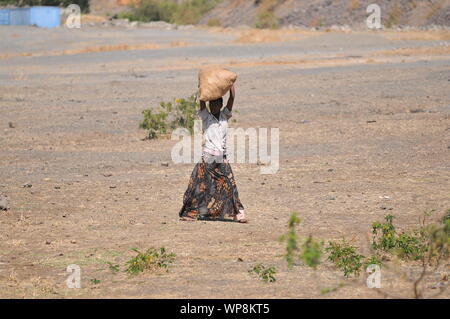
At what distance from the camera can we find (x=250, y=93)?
22188mm

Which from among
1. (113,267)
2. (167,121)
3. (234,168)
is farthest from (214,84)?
(167,121)

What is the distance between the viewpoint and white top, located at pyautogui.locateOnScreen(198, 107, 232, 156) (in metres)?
9.59

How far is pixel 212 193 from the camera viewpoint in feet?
32.2

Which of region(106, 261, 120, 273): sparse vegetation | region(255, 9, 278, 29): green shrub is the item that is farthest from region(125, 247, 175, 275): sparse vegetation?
region(255, 9, 278, 29): green shrub

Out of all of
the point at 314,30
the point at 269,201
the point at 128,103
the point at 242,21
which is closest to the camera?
the point at 269,201

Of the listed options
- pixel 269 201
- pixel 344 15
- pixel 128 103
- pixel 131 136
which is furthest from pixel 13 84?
pixel 344 15

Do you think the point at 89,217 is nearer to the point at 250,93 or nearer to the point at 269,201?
the point at 269,201

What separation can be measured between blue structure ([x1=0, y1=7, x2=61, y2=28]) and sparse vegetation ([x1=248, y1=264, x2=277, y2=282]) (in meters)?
50.0

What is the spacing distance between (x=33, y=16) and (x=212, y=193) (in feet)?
163

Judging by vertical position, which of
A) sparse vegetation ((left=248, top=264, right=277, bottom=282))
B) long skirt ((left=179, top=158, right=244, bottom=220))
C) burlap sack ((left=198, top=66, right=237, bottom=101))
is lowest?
sparse vegetation ((left=248, top=264, right=277, bottom=282))

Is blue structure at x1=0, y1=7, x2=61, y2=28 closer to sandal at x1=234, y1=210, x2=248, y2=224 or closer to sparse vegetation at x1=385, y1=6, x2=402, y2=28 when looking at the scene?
sparse vegetation at x1=385, y1=6, x2=402, y2=28

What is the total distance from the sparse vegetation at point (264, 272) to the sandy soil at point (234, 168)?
7cm

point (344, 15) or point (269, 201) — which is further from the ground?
point (344, 15)

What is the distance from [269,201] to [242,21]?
46.1 m
